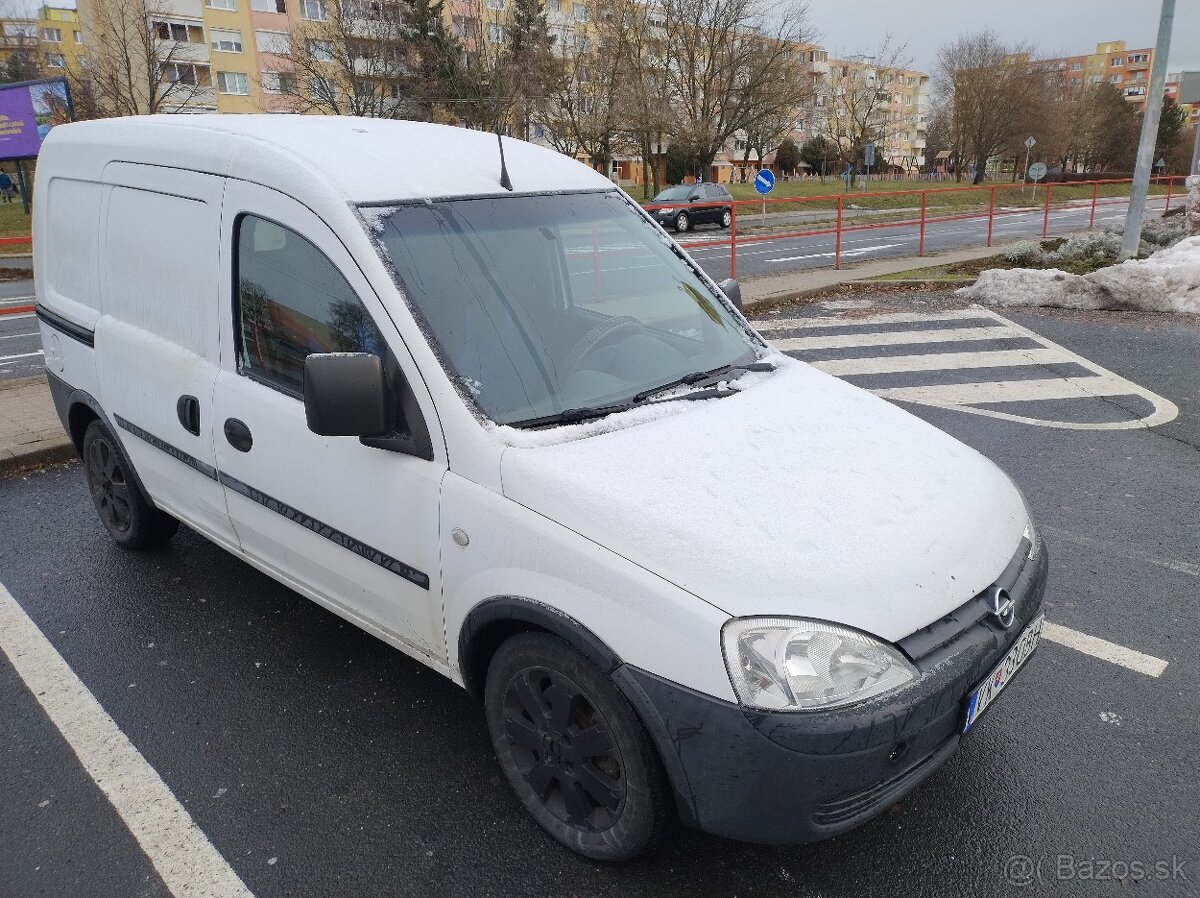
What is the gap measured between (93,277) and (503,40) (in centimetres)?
5131

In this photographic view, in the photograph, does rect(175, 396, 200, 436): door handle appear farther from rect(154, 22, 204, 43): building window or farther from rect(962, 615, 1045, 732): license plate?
rect(154, 22, 204, 43): building window

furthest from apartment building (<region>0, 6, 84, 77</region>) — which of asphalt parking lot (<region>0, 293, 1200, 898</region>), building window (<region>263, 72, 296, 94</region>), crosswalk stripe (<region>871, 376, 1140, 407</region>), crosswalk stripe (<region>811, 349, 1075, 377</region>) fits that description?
asphalt parking lot (<region>0, 293, 1200, 898</region>)

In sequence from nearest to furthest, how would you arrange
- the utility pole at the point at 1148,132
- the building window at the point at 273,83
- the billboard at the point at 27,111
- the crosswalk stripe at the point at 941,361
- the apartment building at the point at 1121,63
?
1. the crosswalk stripe at the point at 941,361
2. the utility pole at the point at 1148,132
3. the billboard at the point at 27,111
4. the building window at the point at 273,83
5. the apartment building at the point at 1121,63

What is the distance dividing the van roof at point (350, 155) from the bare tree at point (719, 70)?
141 ft

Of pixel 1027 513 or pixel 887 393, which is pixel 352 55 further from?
pixel 1027 513

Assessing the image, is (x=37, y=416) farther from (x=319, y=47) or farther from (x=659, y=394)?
(x=319, y=47)

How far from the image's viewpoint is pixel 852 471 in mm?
2609

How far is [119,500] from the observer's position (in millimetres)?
4555

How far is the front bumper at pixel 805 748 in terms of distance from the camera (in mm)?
2051

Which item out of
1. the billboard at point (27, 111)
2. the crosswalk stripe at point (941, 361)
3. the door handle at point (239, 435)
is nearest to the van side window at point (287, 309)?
the door handle at point (239, 435)

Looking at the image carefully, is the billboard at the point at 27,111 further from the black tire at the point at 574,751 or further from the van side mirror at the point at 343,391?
the black tire at the point at 574,751

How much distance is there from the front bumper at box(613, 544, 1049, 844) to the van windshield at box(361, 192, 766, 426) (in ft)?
3.24

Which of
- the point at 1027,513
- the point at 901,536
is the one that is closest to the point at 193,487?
the point at 901,536

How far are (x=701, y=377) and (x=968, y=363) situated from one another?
6.38 m
